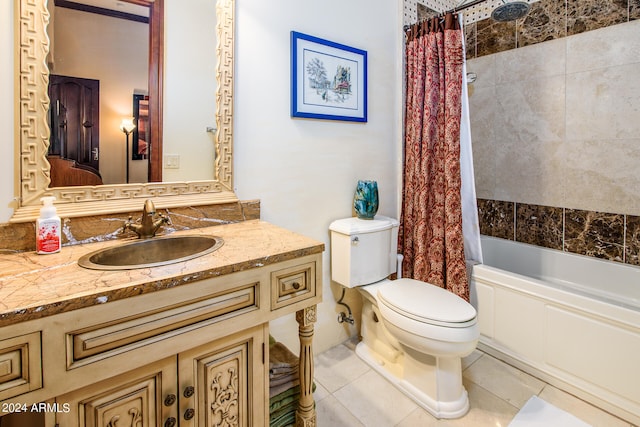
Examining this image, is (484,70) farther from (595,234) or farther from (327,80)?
(327,80)

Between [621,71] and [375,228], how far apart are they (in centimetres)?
182

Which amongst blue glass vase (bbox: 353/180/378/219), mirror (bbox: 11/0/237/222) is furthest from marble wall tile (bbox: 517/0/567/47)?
mirror (bbox: 11/0/237/222)

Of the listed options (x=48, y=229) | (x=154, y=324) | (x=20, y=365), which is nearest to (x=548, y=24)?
(x=154, y=324)

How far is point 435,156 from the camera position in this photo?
2.04 meters

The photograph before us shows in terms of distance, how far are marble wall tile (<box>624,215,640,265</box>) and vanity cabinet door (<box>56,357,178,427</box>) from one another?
8.43 ft

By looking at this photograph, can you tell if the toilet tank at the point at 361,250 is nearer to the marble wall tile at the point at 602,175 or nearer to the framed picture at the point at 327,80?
the framed picture at the point at 327,80

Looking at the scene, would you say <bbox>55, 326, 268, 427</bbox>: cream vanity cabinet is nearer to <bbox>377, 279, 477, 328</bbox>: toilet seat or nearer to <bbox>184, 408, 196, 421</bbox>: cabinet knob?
<bbox>184, 408, 196, 421</bbox>: cabinet knob

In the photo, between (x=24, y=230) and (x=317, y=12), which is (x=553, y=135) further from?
(x=24, y=230)

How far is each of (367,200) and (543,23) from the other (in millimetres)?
1839

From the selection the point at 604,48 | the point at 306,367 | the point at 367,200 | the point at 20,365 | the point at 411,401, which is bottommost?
the point at 411,401

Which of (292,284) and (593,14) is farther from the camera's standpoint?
(593,14)

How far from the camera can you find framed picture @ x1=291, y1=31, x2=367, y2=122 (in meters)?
1.72

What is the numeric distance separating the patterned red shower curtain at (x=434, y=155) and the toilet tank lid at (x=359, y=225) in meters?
0.28

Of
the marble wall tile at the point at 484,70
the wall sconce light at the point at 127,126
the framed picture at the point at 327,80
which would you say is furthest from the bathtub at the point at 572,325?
the wall sconce light at the point at 127,126
